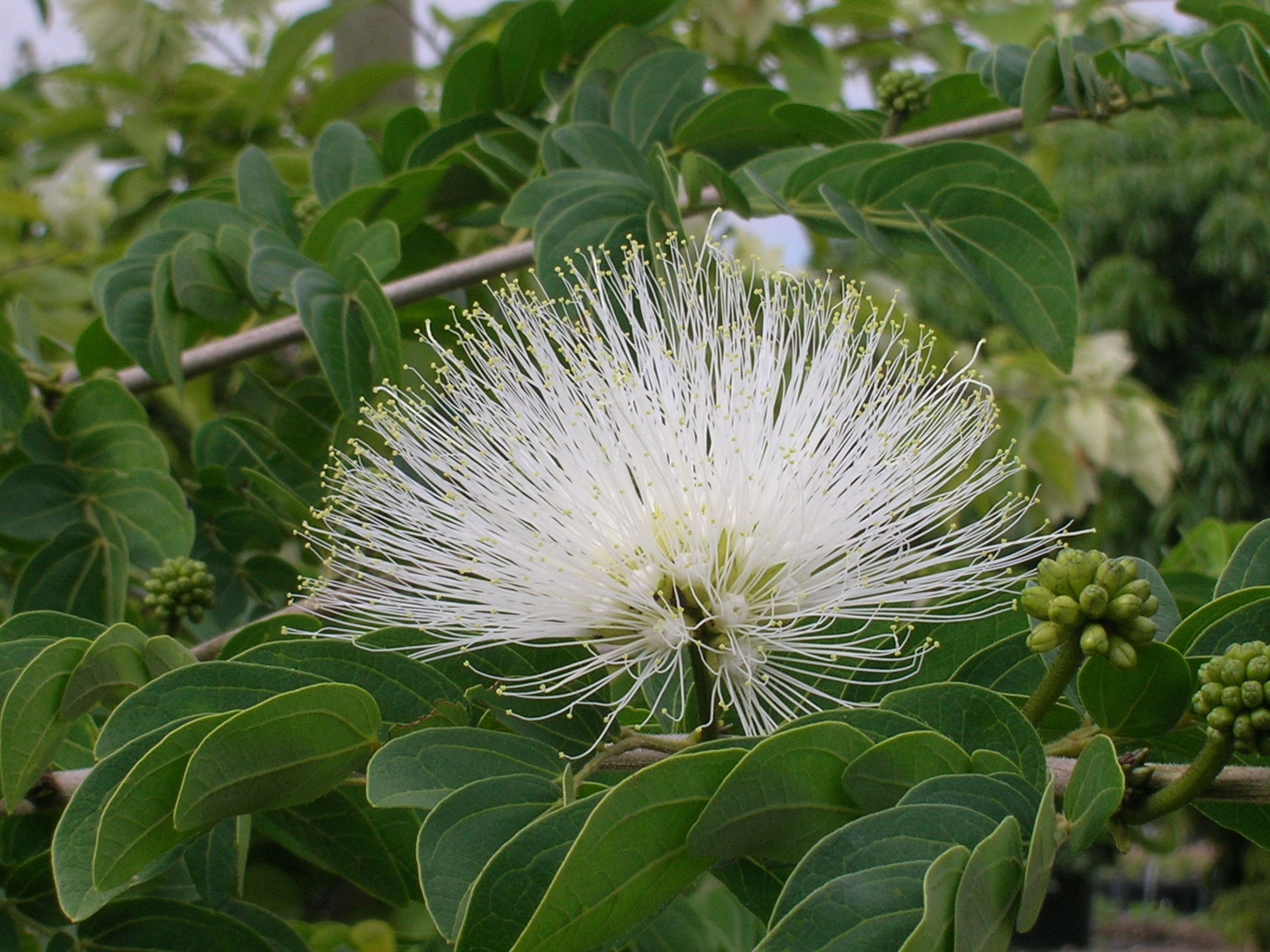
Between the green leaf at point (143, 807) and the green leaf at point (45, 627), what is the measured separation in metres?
0.20

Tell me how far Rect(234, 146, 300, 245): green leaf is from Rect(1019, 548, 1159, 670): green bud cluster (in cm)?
90

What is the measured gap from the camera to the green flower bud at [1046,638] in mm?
650

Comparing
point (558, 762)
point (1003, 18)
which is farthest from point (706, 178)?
point (1003, 18)

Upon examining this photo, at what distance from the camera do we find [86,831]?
2.10ft

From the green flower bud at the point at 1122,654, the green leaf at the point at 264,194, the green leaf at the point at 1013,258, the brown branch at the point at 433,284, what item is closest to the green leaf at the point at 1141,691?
the green flower bud at the point at 1122,654

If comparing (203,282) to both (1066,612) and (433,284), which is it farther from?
(1066,612)

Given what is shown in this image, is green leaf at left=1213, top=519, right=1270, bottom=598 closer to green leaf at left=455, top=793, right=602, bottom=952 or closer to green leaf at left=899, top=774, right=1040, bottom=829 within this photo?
green leaf at left=899, top=774, right=1040, bottom=829

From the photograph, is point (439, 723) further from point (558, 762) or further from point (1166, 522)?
point (1166, 522)

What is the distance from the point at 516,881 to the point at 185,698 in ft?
0.75

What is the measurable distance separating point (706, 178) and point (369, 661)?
602mm

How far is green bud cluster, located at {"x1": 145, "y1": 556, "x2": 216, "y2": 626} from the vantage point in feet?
3.55

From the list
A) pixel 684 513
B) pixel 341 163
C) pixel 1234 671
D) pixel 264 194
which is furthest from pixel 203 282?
pixel 1234 671

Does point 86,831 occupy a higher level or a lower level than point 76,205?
lower

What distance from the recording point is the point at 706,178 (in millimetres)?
1119
